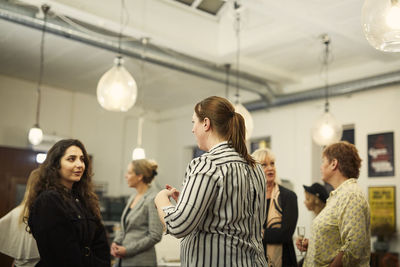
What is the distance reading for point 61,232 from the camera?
201cm

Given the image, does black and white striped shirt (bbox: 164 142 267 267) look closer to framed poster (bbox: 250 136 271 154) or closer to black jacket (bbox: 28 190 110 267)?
black jacket (bbox: 28 190 110 267)

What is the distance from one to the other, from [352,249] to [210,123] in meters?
1.15

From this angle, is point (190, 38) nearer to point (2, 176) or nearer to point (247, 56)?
point (247, 56)

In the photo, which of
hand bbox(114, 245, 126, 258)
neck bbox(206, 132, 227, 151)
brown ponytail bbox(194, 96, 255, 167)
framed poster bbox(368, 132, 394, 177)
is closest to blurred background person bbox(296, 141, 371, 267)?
brown ponytail bbox(194, 96, 255, 167)

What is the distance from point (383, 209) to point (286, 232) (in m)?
3.47

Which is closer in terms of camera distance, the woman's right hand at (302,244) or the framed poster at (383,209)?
the woman's right hand at (302,244)

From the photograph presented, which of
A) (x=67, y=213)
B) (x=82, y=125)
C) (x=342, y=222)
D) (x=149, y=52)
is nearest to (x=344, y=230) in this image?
(x=342, y=222)

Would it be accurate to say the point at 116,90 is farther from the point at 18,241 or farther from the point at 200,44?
the point at 200,44

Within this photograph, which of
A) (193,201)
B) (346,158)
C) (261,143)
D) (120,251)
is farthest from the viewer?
(261,143)

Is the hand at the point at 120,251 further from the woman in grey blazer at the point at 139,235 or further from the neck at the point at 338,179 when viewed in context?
the neck at the point at 338,179

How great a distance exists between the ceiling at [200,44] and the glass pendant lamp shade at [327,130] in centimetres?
87

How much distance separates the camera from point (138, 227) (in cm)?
333

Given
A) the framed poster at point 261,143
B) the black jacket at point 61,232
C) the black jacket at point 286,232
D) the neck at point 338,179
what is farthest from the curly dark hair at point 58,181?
the framed poster at point 261,143

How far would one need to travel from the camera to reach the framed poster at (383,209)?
5.35m
